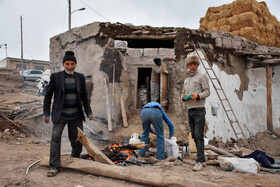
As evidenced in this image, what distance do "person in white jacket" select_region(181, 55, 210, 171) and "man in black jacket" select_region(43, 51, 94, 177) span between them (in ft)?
5.77

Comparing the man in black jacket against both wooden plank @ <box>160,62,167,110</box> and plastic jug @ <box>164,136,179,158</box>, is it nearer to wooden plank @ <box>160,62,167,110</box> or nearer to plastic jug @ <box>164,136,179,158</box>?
plastic jug @ <box>164,136,179,158</box>

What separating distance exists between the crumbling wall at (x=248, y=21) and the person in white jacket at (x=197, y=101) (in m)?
7.61

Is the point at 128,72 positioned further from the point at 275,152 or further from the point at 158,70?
the point at 275,152

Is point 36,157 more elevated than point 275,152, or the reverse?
point 36,157

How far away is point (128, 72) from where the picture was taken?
7.30 metres

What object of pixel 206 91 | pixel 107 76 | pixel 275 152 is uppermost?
pixel 107 76

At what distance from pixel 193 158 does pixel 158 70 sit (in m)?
3.29

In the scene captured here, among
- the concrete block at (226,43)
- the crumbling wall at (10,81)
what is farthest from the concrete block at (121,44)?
the crumbling wall at (10,81)

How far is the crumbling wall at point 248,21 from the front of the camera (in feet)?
32.9

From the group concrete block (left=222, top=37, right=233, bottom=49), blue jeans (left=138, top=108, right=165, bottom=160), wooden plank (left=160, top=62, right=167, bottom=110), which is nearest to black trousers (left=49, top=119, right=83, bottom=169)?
blue jeans (left=138, top=108, right=165, bottom=160)

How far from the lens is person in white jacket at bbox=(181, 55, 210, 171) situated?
11.6ft

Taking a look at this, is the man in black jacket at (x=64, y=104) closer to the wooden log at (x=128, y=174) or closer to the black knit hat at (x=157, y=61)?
the wooden log at (x=128, y=174)

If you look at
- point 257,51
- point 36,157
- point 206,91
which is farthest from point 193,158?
point 257,51

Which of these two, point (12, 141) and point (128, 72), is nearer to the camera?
point (12, 141)
